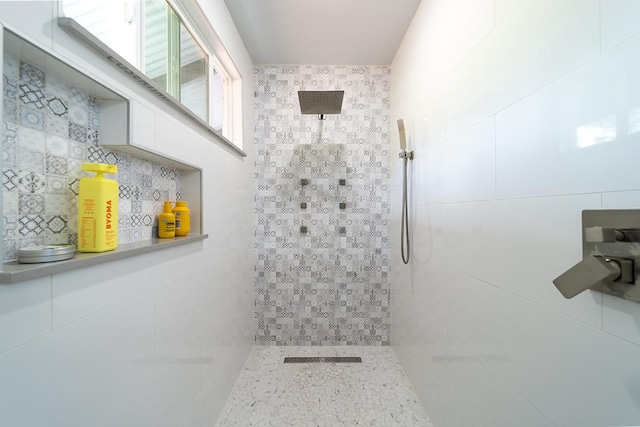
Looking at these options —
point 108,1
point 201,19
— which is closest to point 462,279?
point 108,1

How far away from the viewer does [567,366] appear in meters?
0.60

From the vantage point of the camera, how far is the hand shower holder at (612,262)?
1.43 ft

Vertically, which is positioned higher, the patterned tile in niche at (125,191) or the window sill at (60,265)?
the patterned tile in niche at (125,191)

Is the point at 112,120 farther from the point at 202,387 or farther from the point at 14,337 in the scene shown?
the point at 202,387

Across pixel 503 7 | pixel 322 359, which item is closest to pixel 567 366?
pixel 503 7

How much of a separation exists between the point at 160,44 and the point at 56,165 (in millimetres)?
744

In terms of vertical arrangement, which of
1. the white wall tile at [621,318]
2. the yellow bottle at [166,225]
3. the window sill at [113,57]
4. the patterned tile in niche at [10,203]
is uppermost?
the window sill at [113,57]

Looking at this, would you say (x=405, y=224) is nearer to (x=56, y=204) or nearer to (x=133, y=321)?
(x=133, y=321)

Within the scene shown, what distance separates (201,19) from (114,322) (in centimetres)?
144

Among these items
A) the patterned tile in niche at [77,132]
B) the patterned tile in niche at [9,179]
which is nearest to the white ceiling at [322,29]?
the patterned tile in niche at [77,132]

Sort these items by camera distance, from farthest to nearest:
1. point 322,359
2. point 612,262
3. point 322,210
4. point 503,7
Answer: point 322,210 < point 322,359 < point 503,7 < point 612,262

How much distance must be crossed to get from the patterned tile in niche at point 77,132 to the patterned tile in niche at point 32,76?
4.2 inches

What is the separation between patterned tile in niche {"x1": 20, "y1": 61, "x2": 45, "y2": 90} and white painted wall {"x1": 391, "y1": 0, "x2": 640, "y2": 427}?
127 centimetres

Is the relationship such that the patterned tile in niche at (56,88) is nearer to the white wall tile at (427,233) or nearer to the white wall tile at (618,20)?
the white wall tile at (618,20)
